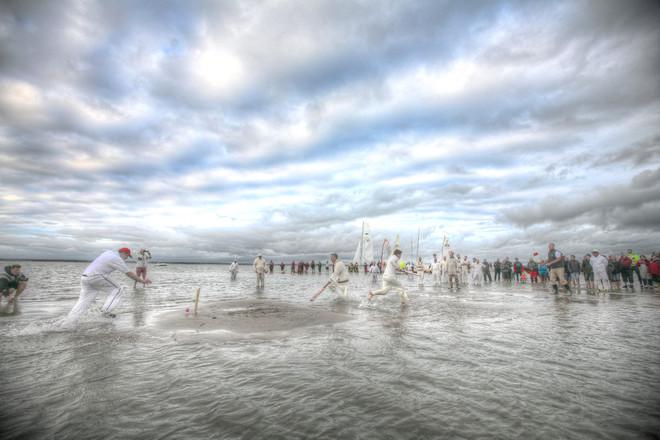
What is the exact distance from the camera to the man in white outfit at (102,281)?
849 centimetres

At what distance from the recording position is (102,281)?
8.94 meters

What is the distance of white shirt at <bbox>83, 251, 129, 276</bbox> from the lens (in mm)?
8867

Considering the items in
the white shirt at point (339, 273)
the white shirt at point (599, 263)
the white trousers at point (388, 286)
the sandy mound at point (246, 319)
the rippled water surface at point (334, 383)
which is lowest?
the sandy mound at point (246, 319)

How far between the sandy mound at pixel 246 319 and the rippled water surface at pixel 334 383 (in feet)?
2.90

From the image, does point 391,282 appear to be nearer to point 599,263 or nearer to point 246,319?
point 246,319

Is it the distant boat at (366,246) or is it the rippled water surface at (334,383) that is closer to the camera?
the rippled water surface at (334,383)

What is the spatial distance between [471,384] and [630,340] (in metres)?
5.23

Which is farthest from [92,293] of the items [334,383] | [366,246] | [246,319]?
[366,246]

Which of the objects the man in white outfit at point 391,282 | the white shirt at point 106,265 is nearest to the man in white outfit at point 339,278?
the man in white outfit at point 391,282

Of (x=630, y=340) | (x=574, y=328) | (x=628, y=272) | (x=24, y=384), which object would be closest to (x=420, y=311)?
(x=574, y=328)

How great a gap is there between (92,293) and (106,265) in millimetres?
828

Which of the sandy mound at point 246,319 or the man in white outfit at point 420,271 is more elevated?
the man in white outfit at point 420,271

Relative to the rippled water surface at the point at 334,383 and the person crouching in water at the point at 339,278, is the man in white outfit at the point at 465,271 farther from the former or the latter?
the rippled water surface at the point at 334,383

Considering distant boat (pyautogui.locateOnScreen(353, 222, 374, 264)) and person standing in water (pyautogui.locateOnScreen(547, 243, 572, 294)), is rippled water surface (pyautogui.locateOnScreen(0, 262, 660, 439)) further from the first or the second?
distant boat (pyautogui.locateOnScreen(353, 222, 374, 264))
